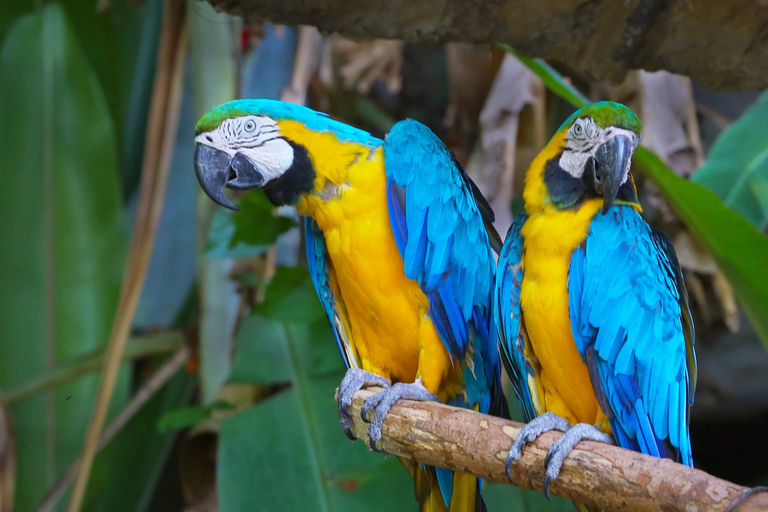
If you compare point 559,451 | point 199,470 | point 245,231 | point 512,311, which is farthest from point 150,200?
point 559,451

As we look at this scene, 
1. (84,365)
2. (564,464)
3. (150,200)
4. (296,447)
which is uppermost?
(150,200)

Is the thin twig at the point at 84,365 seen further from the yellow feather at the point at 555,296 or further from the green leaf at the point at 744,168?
the green leaf at the point at 744,168

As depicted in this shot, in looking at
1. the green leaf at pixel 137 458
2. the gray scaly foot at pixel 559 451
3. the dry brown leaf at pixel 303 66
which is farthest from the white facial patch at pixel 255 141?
the green leaf at pixel 137 458

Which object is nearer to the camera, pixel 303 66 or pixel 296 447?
pixel 296 447

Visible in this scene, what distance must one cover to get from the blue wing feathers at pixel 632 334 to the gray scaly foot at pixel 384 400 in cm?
28

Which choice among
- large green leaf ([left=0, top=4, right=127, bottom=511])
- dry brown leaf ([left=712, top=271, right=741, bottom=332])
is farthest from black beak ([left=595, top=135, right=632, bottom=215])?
large green leaf ([left=0, top=4, right=127, bottom=511])

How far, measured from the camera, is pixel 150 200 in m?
1.90

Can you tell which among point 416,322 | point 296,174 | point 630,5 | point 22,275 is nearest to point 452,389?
point 416,322

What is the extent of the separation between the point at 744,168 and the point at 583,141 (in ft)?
2.81

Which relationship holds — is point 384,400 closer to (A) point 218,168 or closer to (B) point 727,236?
(A) point 218,168

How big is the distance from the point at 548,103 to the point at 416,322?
128 cm

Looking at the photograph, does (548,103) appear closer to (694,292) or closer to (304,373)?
(694,292)

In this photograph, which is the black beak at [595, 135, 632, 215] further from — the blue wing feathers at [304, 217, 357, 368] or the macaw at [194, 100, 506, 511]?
the blue wing feathers at [304, 217, 357, 368]

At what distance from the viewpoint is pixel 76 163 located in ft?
7.74
